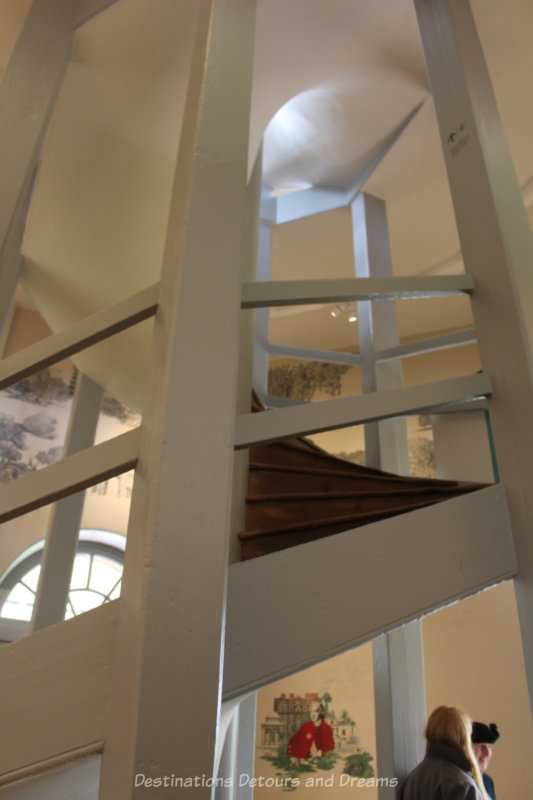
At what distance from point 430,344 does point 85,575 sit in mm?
4728

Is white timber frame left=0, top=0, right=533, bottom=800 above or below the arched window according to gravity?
below

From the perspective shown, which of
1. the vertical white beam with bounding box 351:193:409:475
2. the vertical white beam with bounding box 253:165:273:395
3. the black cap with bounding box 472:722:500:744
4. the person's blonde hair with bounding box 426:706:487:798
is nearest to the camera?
the person's blonde hair with bounding box 426:706:487:798

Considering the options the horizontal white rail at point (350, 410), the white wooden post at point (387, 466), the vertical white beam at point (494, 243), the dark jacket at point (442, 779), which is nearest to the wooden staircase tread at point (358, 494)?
the vertical white beam at point (494, 243)

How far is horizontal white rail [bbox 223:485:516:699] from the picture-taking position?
4.21 ft

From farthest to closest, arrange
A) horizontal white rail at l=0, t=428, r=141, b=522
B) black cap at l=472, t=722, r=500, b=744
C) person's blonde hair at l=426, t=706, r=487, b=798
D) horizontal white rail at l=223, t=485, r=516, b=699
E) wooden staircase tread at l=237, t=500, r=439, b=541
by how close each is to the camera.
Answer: black cap at l=472, t=722, r=500, b=744 < person's blonde hair at l=426, t=706, r=487, b=798 < wooden staircase tread at l=237, t=500, r=439, b=541 < horizontal white rail at l=223, t=485, r=516, b=699 < horizontal white rail at l=0, t=428, r=141, b=522

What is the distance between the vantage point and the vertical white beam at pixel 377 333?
3.50 m

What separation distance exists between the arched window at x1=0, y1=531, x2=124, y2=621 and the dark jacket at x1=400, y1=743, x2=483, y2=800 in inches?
172

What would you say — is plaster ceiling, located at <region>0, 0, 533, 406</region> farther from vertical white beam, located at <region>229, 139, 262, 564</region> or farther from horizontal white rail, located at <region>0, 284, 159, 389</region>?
horizontal white rail, located at <region>0, 284, 159, 389</region>

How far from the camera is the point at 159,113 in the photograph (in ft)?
11.2

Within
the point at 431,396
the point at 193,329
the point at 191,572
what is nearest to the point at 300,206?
the point at 431,396

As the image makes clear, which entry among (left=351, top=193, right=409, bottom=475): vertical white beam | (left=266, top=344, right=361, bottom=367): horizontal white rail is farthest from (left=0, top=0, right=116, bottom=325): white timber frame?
(left=266, top=344, right=361, bottom=367): horizontal white rail

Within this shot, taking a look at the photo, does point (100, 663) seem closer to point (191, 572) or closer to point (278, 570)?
point (191, 572)

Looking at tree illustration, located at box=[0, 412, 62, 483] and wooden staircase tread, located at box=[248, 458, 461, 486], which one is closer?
wooden staircase tread, located at box=[248, 458, 461, 486]

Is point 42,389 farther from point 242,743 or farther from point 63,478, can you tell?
point 63,478
